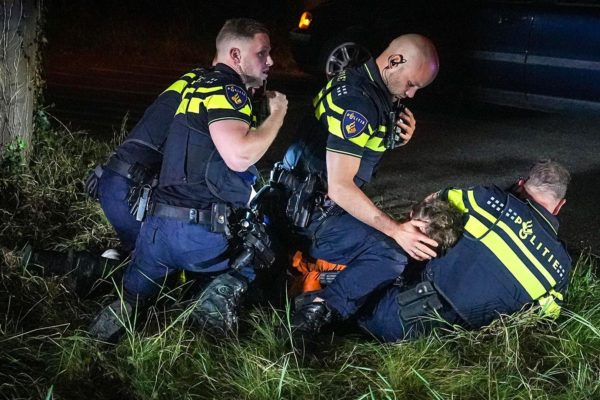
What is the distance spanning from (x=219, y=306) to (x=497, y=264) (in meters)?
1.19

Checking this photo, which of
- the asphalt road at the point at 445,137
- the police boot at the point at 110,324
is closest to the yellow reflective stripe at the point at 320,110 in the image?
the police boot at the point at 110,324

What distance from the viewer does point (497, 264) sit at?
2.93 m

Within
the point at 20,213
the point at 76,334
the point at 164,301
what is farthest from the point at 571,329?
the point at 20,213

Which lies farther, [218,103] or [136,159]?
[136,159]

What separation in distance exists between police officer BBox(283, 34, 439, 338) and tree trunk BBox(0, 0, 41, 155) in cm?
189

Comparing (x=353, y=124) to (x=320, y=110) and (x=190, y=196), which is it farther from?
(x=190, y=196)

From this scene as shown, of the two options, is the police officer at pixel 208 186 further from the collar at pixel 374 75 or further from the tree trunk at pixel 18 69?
the tree trunk at pixel 18 69

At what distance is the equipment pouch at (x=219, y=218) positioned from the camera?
3021 millimetres

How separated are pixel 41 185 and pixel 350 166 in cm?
213

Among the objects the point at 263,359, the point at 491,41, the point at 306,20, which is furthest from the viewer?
the point at 306,20

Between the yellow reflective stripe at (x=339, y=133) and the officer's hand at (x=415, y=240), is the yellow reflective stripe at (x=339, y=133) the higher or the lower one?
the higher one

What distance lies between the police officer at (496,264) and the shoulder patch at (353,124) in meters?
0.47

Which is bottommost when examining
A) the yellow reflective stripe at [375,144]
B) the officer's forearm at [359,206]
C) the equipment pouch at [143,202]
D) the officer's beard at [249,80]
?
the equipment pouch at [143,202]

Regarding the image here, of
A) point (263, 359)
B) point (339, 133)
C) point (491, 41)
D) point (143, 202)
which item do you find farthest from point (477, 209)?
point (491, 41)
